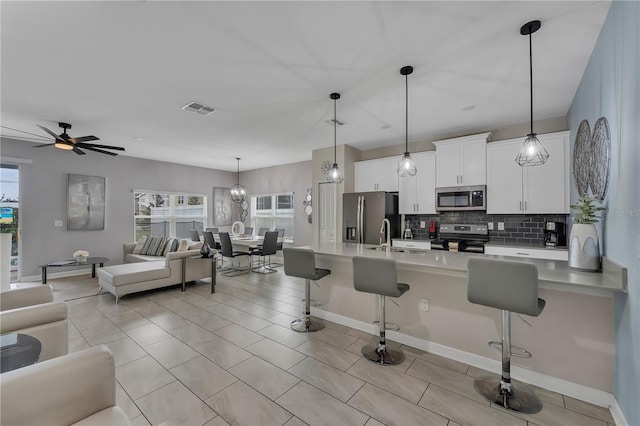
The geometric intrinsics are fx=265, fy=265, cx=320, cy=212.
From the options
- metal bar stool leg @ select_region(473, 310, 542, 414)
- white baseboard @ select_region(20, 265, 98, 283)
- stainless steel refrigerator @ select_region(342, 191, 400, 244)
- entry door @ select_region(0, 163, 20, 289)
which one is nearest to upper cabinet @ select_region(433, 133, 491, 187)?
stainless steel refrigerator @ select_region(342, 191, 400, 244)

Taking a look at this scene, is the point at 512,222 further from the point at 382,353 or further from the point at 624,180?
the point at 382,353

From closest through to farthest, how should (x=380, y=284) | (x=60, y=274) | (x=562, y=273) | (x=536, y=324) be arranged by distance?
1. (x=562, y=273)
2. (x=536, y=324)
3. (x=380, y=284)
4. (x=60, y=274)

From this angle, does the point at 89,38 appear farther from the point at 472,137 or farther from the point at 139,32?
the point at 472,137

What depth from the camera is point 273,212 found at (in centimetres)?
832

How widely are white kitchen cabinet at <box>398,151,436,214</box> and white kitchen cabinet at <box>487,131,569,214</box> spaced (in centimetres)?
86

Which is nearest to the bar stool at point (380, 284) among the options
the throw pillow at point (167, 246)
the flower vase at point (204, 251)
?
the flower vase at point (204, 251)

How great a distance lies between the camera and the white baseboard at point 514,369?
194cm

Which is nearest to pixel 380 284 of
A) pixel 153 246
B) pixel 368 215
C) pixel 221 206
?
pixel 368 215

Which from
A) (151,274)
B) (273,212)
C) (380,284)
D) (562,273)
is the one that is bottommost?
(151,274)

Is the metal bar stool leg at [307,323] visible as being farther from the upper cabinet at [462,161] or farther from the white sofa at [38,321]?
the upper cabinet at [462,161]

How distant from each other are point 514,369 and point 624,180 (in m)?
1.67

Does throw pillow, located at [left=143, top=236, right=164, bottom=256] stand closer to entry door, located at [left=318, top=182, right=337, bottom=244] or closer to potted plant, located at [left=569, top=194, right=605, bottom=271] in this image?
entry door, located at [left=318, top=182, right=337, bottom=244]

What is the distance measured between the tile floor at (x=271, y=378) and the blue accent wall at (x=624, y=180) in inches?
21.1

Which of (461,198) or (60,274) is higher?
(461,198)
